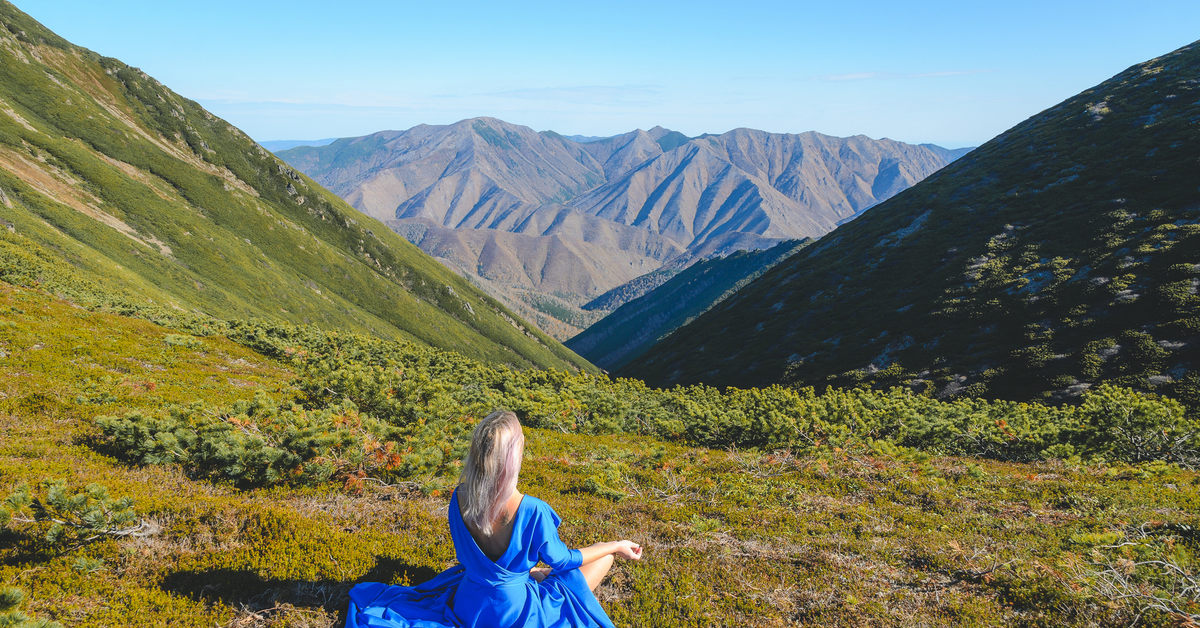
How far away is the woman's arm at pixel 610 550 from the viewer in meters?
7.14

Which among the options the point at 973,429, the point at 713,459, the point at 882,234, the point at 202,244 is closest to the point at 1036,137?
the point at 882,234

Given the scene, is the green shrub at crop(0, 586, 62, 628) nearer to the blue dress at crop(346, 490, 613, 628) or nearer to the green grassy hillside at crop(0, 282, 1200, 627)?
the green grassy hillside at crop(0, 282, 1200, 627)

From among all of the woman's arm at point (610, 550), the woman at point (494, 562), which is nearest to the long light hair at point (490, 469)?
the woman at point (494, 562)

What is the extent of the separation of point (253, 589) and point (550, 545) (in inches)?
189

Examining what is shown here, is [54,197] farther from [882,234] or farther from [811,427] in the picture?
[882,234]

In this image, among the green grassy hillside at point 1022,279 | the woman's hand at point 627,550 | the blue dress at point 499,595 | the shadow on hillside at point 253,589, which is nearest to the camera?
the blue dress at point 499,595

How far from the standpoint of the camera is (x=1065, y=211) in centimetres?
8275

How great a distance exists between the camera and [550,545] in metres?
6.37

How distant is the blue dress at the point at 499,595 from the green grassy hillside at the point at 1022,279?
60.5 m

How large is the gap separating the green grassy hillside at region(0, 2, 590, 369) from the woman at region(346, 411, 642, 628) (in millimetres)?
70624

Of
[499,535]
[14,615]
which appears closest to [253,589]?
[14,615]

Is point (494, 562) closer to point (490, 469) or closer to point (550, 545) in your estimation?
point (550, 545)

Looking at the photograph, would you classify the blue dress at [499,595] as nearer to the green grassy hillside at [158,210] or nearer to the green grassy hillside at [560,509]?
the green grassy hillside at [560,509]

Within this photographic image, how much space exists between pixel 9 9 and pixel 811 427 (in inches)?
11076
